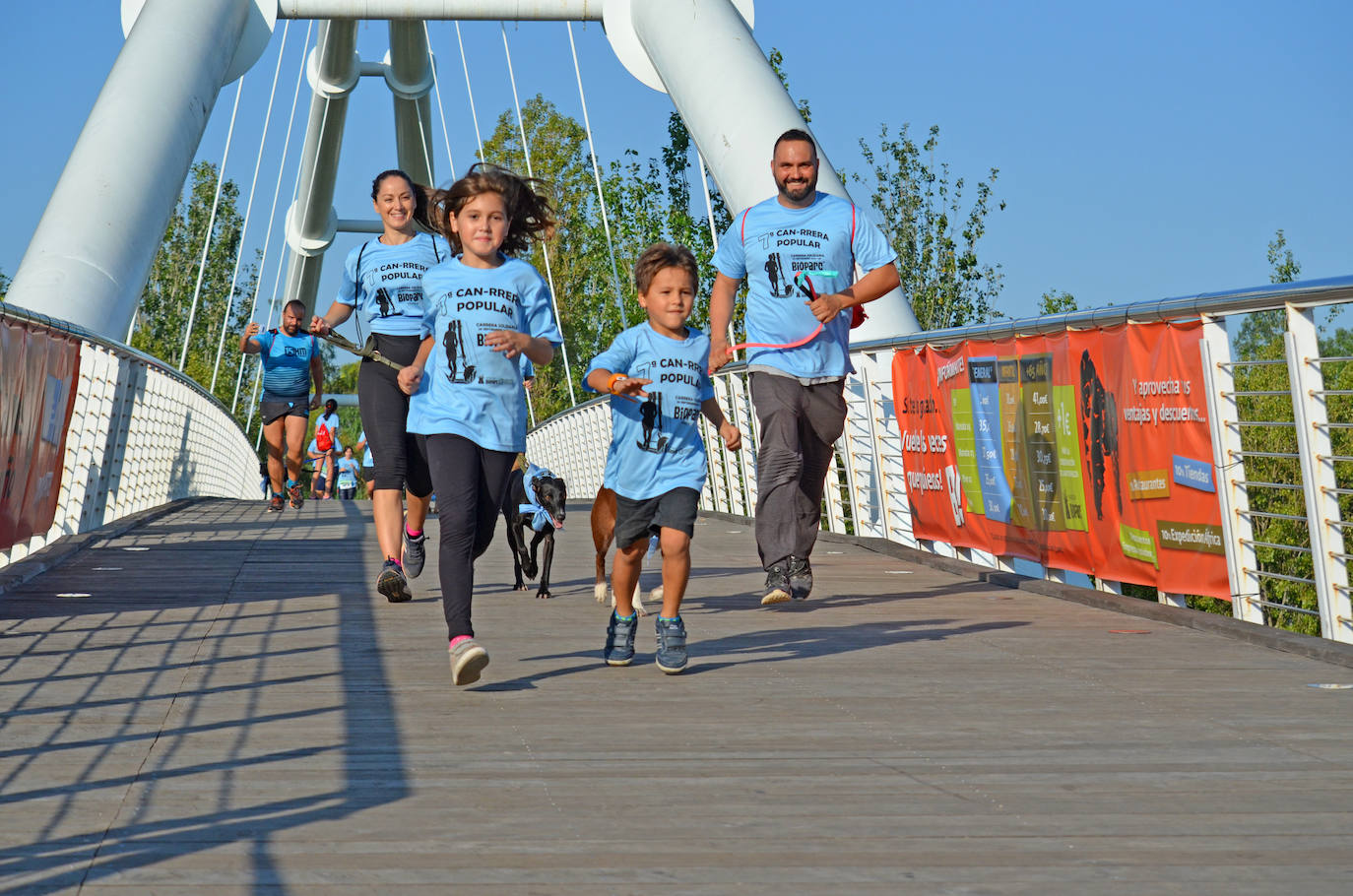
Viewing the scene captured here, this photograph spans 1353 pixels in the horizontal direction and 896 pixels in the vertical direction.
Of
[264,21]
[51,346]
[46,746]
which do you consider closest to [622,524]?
[46,746]

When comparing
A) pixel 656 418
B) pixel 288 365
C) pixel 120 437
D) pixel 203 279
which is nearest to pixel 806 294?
pixel 656 418

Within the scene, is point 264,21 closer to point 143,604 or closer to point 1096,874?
point 143,604

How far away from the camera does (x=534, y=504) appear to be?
7.52 metres

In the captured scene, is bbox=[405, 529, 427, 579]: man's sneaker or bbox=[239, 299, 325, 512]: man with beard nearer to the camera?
bbox=[405, 529, 427, 579]: man's sneaker

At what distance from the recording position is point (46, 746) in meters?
3.71

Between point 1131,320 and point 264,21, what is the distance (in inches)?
537

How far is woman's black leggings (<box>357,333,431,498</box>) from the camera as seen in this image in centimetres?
715

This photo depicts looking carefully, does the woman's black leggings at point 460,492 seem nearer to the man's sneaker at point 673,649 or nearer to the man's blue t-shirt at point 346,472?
the man's sneaker at point 673,649

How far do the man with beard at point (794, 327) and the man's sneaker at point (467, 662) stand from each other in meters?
2.29

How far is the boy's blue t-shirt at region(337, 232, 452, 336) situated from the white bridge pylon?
5.59 metres

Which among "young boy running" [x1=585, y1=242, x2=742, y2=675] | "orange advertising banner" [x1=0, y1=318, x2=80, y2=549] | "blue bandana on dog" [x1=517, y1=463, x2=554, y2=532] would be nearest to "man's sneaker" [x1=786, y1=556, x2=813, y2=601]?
"blue bandana on dog" [x1=517, y1=463, x2=554, y2=532]

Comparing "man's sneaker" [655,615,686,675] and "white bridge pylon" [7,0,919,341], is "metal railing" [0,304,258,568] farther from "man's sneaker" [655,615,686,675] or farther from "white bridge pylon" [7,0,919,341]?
"man's sneaker" [655,615,686,675]

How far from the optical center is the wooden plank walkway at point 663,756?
2.80m

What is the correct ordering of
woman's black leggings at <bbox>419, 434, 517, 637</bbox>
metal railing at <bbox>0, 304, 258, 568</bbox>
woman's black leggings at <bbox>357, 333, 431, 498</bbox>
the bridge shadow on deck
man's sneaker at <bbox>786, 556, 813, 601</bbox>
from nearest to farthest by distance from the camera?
1. the bridge shadow on deck
2. woman's black leggings at <bbox>419, 434, 517, 637</bbox>
3. man's sneaker at <bbox>786, 556, 813, 601</bbox>
4. woman's black leggings at <bbox>357, 333, 431, 498</bbox>
5. metal railing at <bbox>0, 304, 258, 568</bbox>
